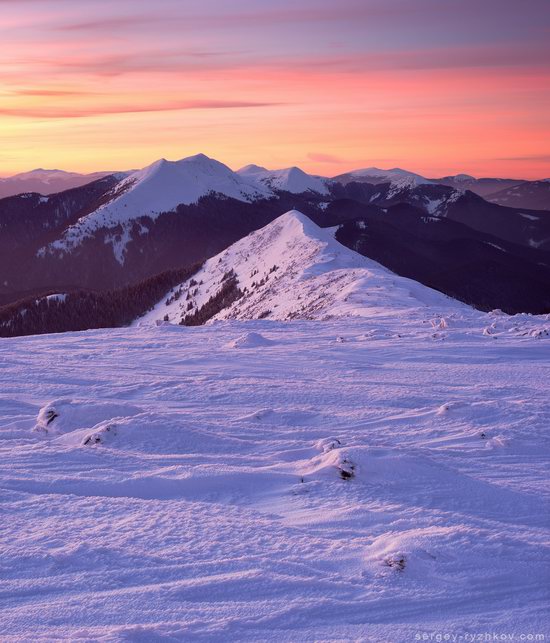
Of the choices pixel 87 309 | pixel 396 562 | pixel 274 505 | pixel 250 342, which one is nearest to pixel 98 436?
pixel 274 505

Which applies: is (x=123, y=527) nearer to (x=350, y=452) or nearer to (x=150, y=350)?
(x=350, y=452)

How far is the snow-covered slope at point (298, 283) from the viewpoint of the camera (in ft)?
97.6

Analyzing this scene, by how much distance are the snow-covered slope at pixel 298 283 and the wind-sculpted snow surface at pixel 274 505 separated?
1408 centimetres

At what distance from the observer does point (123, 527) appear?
5.06 m

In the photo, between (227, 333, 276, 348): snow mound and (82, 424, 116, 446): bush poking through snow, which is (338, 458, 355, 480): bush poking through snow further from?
(227, 333, 276, 348): snow mound

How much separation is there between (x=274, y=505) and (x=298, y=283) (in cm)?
4155

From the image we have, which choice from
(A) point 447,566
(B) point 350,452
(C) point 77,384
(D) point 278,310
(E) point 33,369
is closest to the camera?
(A) point 447,566

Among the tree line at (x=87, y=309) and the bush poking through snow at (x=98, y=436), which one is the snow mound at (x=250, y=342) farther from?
the tree line at (x=87, y=309)

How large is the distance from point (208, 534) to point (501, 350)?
10.0m

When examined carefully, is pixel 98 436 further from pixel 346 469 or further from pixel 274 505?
pixel 346 469

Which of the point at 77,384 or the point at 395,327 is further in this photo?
the point at 395,327

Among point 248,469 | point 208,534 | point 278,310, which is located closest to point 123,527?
point 208,534

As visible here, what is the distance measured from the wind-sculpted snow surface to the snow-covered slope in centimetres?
1408

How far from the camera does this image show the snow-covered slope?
29.7 metres
